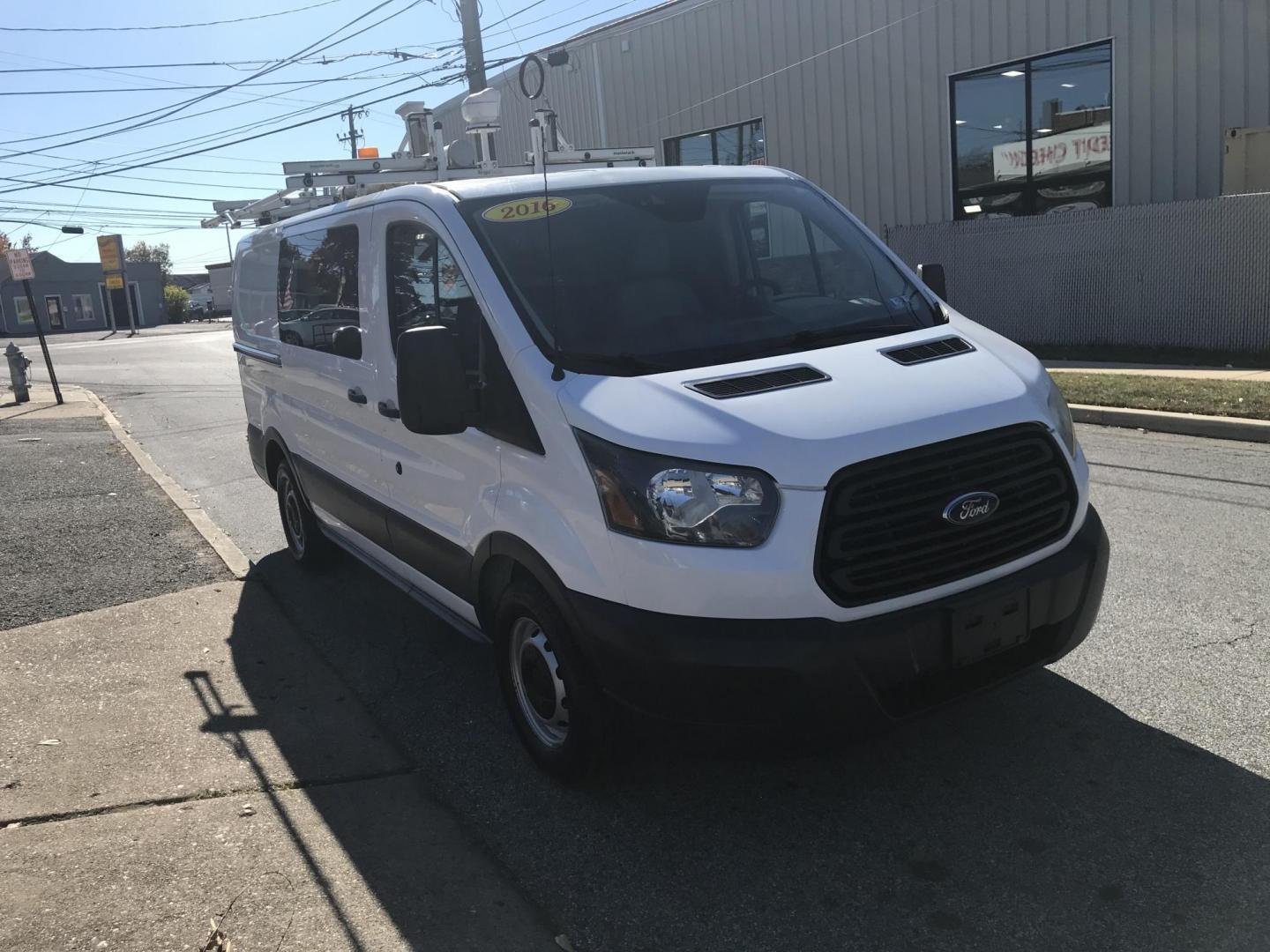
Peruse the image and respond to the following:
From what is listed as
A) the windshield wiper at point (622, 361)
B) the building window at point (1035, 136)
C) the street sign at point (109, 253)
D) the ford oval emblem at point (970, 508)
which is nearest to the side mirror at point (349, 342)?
the windshield wiper at point (622, 361)

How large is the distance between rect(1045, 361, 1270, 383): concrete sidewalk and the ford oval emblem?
8.33 meters

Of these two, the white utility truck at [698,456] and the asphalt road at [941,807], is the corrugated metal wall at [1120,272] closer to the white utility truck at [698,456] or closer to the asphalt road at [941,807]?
the asphalt road at [941,807]

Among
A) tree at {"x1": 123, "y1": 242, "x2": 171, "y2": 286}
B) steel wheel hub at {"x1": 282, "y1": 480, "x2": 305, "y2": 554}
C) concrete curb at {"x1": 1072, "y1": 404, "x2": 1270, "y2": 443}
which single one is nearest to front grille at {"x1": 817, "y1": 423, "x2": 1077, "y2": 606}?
steel wheel hub at {"x1": 282, "y1": 480, "x2": 305, "y2": 554}

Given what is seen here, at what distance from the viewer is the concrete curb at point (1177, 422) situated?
8.34 metres

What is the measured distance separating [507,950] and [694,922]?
1.66 feet

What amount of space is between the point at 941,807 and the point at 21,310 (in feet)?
258

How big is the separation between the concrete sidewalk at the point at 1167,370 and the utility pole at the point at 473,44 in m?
10.8

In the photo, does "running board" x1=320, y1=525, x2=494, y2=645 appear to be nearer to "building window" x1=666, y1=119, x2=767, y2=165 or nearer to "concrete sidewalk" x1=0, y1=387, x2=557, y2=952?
"concrete sidewalk" x1=0, y1=387, x2=557, y2=952

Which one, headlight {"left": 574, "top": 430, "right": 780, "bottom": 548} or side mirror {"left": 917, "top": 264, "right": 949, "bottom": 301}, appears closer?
headlight {"left": 574, "top": 430, "right": 780, "bottom": 548}

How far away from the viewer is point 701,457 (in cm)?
303

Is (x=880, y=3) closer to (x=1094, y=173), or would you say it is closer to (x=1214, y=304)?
(x=1094, y=173)

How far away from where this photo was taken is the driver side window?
3902 millimetres

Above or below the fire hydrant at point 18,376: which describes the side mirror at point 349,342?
above

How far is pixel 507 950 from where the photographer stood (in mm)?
2906
